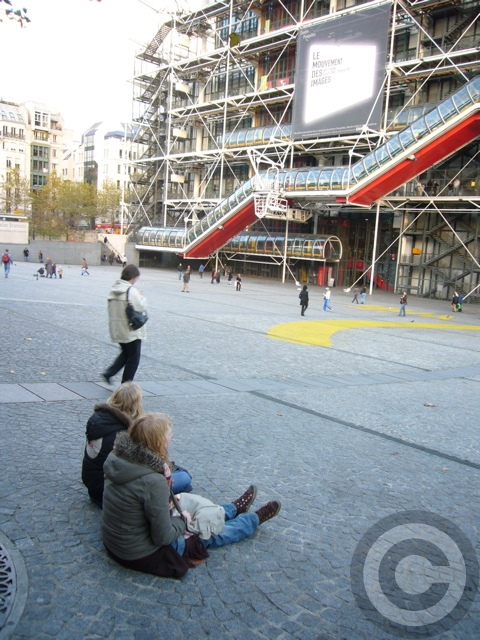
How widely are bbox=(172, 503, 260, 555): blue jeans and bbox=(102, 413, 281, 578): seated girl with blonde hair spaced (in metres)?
0.30

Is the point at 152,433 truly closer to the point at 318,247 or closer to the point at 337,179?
the point at 337,179

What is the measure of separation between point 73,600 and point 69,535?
0.76m

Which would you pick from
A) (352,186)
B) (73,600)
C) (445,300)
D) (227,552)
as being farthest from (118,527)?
(445,300)

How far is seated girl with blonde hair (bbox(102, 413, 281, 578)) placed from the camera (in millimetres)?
3543

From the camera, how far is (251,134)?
4488cm

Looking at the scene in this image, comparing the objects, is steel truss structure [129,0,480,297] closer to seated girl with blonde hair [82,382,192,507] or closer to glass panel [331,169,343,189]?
glass panel [331,169,343,189]

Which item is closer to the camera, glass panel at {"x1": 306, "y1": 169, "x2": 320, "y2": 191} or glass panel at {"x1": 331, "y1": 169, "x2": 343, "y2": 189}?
glass panel at {"x1": 331, "y1": 169, "x2": 343, "y2": 189}

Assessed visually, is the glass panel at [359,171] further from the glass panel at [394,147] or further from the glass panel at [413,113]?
the glass panel at [413,113]

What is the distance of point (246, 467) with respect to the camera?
5551 millimetres

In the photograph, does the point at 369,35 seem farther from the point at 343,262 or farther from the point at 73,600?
the point at 73,600

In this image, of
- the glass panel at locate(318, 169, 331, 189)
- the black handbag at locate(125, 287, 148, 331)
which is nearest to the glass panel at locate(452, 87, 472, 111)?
the glass panel at locate(318, 169, 331, 189)

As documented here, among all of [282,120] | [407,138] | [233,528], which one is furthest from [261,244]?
[233,528]

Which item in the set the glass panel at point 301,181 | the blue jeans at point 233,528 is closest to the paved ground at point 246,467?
the blue jeans at point 233,528

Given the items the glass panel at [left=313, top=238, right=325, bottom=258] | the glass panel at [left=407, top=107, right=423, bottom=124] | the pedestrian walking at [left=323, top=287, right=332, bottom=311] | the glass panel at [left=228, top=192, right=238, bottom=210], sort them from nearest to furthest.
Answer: the pedestrian walking at [left=323, top=287, right=332, bottom=311]
the glass panel at [left=407, top=107, right=423, bottom=124]
the glass panel at [left=228, top=192, right=238, bottom=210]
the glass panel at [left=313, top=238, right=325, bottom=258]
